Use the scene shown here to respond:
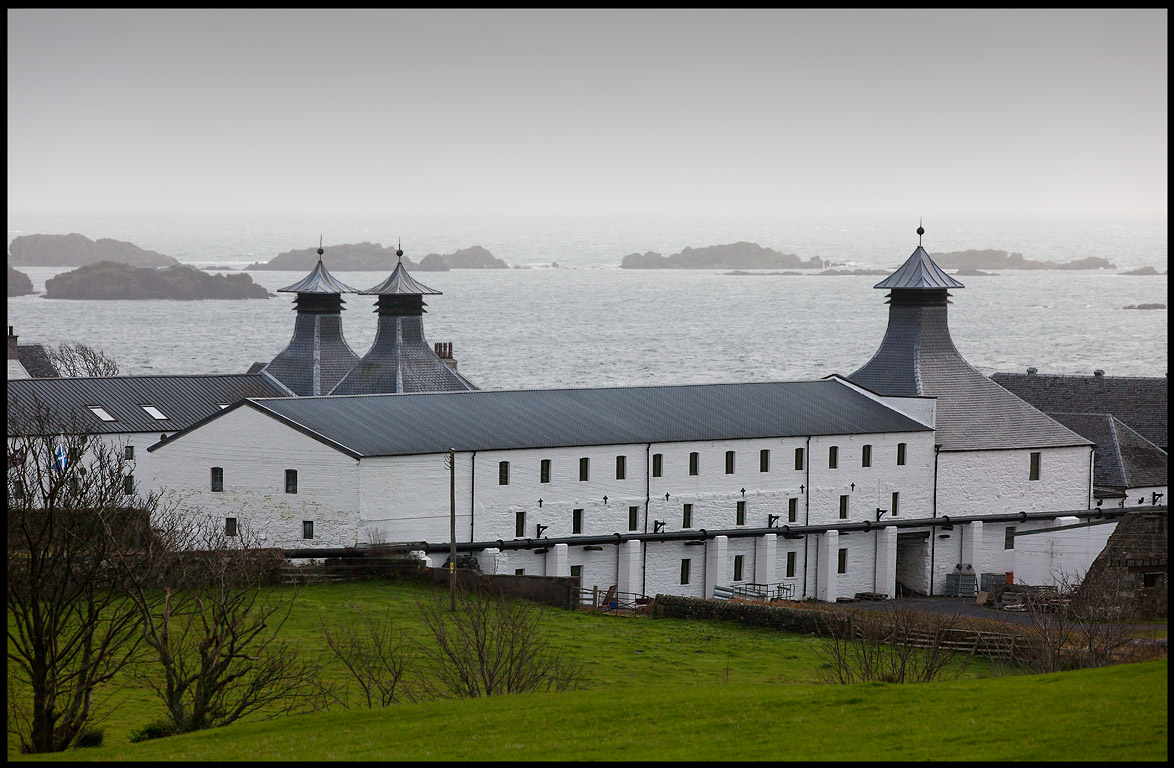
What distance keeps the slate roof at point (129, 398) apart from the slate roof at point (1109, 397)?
3383cm

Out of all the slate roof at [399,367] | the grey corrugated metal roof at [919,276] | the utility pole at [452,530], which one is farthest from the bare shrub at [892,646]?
the slate roof at [399,367]

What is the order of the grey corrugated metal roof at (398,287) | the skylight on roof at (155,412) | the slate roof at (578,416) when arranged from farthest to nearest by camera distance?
the grey corrugated metal roof at (398,287)
the skylight on roof at (155,412)
the slate roof at (578,416)

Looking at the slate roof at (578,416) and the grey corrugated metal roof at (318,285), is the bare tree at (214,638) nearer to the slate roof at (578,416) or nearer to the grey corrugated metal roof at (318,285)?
the slate roof at (578,416)

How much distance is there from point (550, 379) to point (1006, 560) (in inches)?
4111

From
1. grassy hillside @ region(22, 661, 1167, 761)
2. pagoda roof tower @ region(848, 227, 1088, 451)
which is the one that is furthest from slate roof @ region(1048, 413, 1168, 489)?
grassy hillside @ region(22, 661, 1167, 761)

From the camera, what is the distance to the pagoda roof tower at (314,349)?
250 ft

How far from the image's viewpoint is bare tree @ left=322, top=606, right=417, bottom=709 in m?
32.9

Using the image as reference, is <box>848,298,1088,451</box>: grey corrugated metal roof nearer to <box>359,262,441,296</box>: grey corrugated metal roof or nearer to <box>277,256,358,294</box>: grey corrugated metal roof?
<box>359,262,441,296</box>: grey corrugated metal roof

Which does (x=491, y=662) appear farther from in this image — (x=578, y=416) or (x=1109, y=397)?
(x=1109, y=397)

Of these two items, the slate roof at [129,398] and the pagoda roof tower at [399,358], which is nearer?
the slate roof at [129,398]

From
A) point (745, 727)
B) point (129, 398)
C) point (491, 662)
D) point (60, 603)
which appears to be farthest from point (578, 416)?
point (745, 727)

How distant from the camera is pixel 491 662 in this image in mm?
32969

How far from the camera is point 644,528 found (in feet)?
181

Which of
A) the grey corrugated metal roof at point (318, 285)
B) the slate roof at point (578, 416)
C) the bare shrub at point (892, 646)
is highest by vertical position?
the grey corrugated metal roof at point (318, 285)
